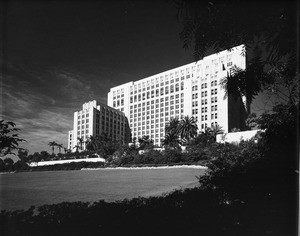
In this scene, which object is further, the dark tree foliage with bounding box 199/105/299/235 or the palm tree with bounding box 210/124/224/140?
the palm tree with bounding box 210/124/224/140

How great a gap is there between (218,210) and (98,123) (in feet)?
323

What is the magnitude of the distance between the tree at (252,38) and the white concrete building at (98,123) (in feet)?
303

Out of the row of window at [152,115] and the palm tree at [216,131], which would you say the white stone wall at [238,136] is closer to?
the palm tree at [216,131]

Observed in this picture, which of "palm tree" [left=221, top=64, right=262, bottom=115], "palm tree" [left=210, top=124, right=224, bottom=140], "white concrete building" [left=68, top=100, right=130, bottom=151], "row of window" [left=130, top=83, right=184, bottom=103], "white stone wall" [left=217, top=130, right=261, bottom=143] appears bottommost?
"palm tree" [left=221, top=64, right=262, bottom=115]

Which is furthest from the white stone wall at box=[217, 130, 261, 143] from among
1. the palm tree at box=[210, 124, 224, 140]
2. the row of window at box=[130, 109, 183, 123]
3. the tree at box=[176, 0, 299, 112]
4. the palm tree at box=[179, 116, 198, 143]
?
the row of window at box=[130, 109, 183, 123]

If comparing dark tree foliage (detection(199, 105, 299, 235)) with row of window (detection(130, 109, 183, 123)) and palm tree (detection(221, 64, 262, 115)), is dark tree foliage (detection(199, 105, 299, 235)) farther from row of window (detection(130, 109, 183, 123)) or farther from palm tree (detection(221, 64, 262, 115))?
row of window (detection(130, 109, 183, 123))

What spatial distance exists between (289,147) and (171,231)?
9.88 feet

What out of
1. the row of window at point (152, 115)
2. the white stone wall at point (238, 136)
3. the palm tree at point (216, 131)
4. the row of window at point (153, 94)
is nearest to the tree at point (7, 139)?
the white stone wall at point (238, 136)

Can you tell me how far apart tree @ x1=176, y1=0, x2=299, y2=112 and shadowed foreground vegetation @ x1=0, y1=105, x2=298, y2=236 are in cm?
85

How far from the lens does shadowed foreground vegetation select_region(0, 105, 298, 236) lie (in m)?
3.88

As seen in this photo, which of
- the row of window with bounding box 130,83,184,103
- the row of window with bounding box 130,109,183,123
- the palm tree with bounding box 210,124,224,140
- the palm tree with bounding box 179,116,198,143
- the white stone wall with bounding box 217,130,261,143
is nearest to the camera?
the white stone wall with bounding box 217,130,261,143

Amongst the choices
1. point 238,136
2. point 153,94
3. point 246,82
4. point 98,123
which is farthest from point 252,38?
point 153,94

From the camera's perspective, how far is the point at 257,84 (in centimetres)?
470

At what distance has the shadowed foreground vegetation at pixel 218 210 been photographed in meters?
3.88
